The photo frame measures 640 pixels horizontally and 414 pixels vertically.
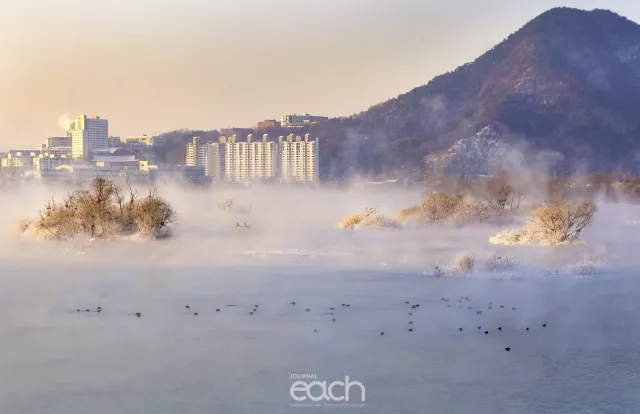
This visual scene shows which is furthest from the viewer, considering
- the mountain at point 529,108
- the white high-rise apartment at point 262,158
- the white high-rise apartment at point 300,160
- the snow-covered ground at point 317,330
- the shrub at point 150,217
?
the white high-rise apartment at point 262,158

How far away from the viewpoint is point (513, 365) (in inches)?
654

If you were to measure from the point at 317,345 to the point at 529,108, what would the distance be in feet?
420

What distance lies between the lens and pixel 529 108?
142 m

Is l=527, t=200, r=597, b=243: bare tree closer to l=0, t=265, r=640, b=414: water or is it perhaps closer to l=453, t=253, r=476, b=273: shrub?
l=453, t=253, r=476, b=273: shrub

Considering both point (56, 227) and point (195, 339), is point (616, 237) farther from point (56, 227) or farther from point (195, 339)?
point (195, 339)

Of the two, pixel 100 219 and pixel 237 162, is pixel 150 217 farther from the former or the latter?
pixel 237 162

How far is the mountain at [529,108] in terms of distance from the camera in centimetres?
13475

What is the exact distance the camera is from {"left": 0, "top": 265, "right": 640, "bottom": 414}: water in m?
14.8

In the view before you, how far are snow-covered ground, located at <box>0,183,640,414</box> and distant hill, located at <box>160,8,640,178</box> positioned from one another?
9999 centimetres

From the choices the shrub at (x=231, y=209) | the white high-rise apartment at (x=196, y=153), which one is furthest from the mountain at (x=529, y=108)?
the shrub at (x=231, y=209)

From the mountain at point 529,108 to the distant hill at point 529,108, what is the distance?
0.16m

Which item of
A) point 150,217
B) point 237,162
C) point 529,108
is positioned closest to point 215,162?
point 237,162

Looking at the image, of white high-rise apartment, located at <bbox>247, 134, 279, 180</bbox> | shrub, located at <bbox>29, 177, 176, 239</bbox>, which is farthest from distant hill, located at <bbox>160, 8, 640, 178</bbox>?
shrub, located at <bbox>29, 177, 176, 239</bbox>

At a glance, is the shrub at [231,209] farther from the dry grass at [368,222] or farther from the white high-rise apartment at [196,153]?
the white high-rise apartment at [196,153]
